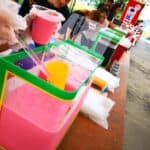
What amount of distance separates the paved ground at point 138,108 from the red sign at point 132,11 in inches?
60.4

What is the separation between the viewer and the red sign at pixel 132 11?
478 cm

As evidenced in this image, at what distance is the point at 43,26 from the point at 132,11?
4.27 metres

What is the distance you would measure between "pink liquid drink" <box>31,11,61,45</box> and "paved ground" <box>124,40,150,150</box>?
8.85ft

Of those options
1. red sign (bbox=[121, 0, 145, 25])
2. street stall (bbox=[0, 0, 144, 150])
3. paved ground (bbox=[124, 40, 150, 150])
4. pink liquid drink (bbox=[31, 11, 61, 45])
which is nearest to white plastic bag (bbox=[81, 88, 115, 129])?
street stall (bbox=[0, 0, 144, 150])

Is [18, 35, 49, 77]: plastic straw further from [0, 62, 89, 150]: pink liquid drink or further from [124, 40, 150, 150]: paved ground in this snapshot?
[124, 40, 150, 150]: paved ground

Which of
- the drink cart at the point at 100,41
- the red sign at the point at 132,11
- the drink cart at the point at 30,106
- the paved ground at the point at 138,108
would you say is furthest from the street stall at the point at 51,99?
the red sign at the point at 132,11

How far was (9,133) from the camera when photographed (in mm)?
716

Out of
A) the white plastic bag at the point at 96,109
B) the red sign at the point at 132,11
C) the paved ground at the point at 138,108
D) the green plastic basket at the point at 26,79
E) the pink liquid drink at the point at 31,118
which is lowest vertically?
the paved ground at the point at 138,108

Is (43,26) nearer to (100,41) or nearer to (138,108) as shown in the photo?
(100,41)

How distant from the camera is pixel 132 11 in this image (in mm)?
4918

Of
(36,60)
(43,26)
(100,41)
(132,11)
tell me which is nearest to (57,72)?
(36,60)

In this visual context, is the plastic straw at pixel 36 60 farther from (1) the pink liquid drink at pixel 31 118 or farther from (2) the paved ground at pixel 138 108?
(2) the paved ground at pixel 138 108

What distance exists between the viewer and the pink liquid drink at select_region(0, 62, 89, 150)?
644mm

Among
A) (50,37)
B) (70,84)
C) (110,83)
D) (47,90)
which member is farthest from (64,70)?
(110,83)
